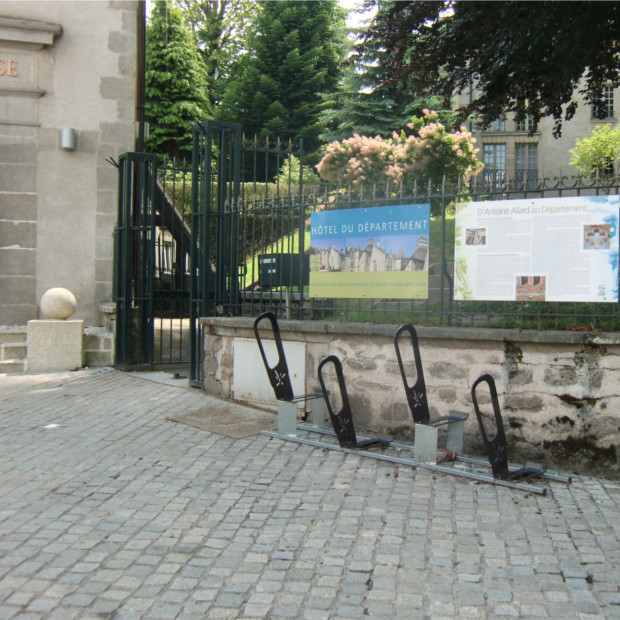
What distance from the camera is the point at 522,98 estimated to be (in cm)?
718

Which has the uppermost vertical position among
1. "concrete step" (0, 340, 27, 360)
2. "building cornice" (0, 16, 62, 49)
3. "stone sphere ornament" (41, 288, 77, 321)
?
"building cornice" (0, 16, 62, 49)

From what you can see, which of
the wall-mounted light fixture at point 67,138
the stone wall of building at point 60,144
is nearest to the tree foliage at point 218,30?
the stone wall of building at point 60,144

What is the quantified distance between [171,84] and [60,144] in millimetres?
22386

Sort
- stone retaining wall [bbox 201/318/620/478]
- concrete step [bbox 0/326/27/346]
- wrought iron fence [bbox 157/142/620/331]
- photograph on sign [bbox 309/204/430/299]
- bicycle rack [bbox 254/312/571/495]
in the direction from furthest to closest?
concrete step [bbox 0/326/27/346], photograph on sign [bbox 309/204/430/299], wrought iron fence [bbox 157/142/620/331], stone retaining wall [bbox 201/318/620/478], bicycle rack [bbox 254/312/571/495]

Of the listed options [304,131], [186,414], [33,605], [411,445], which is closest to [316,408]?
[411,445]

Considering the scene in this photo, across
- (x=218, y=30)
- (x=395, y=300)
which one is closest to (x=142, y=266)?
(x=395, y=300)

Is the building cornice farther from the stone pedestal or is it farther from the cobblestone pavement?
the cobblestone pavement

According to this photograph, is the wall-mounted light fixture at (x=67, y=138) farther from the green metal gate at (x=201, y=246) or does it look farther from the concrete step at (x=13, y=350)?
the concrete step at (x=13, y=350)

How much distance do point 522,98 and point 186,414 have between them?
480 cm

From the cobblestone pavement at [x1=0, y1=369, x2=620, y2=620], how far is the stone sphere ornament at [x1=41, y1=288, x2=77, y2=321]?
12.7 feet

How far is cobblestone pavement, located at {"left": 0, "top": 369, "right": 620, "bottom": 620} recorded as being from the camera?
10.6 ft

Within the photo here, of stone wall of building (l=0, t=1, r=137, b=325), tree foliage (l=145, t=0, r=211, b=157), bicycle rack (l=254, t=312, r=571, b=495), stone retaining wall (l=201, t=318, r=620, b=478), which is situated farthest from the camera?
tree foliage (l=145, t=0, r=211, b=157)

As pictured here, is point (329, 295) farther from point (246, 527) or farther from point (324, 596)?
point (324, 596)

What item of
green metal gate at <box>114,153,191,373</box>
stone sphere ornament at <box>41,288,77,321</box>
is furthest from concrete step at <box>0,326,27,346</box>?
green metal gate at <box>114,153,191,373</box>
